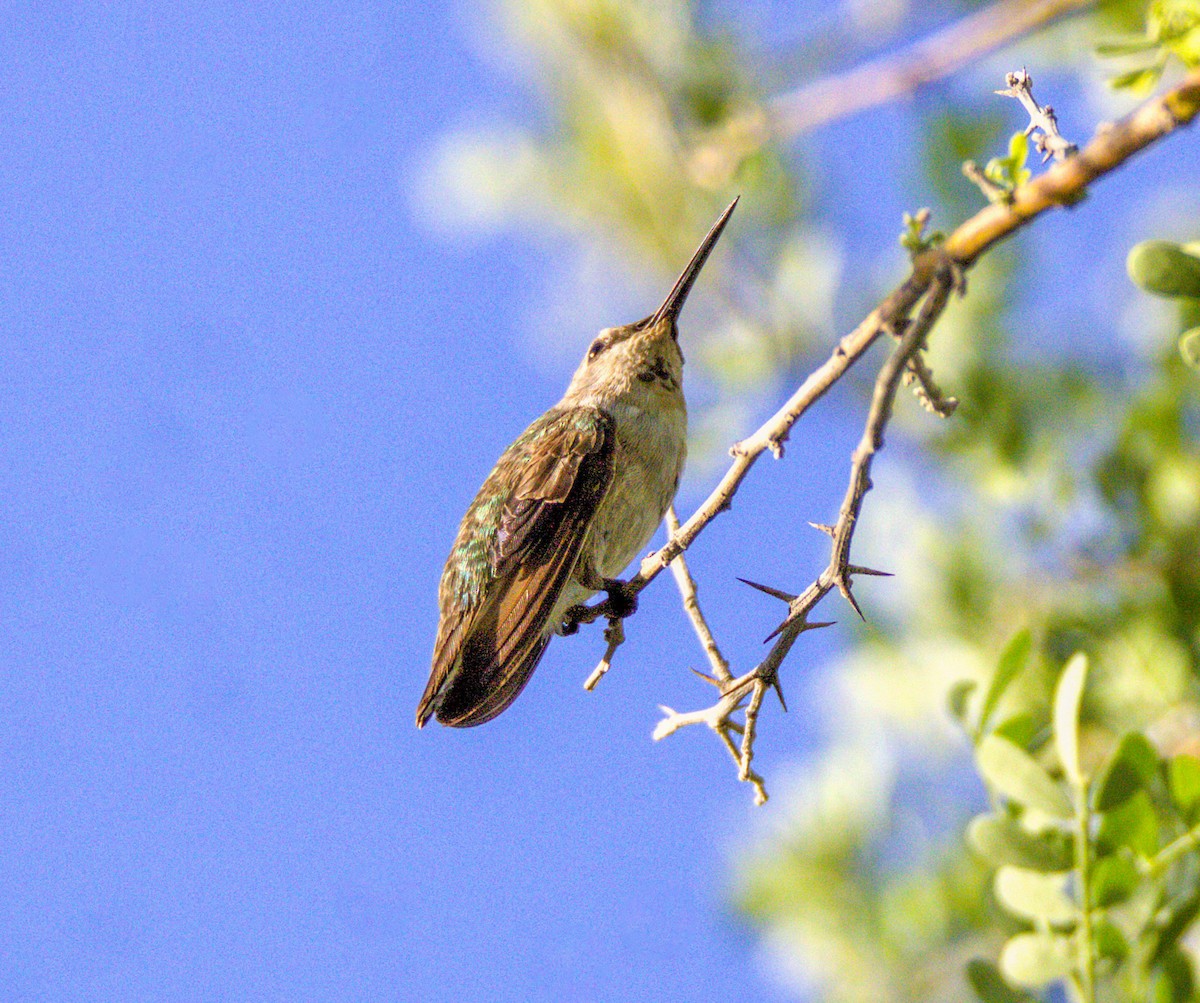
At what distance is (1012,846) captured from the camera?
1632 millimetres

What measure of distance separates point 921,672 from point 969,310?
1054mm

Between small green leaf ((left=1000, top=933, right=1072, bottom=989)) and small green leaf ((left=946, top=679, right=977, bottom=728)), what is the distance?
37 cm

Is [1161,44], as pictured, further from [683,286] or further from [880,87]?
[683,286]

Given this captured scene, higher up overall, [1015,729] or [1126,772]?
[1015,729]

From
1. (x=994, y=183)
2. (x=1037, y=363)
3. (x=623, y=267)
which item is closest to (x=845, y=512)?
(x=994, y=183)

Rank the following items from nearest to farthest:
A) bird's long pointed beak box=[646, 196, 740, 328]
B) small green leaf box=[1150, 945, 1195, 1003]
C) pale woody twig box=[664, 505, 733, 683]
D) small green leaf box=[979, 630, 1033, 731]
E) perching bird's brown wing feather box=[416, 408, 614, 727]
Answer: small green leaf box=[1150, 945, 1195, 1003]
small green leaf box=[979, 630, 1033, 731]
pale woody twig box=[664, 505, 733, 683]
perching bird's brown wing feather box=[416, 408, 614, 727]
bird's long pointed beak box=[646, 196, 740, 328]

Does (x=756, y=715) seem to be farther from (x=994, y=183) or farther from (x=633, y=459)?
(x=633, y=459)

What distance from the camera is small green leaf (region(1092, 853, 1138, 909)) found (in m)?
1.58

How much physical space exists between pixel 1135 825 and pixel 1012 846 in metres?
0.15

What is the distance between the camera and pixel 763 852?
3457 millimetres

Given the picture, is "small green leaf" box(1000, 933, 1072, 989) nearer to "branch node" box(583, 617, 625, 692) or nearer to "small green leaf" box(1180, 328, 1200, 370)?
"small green leaf" box(1180, 328, 1200, 370)

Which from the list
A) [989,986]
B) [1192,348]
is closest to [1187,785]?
[989,986]

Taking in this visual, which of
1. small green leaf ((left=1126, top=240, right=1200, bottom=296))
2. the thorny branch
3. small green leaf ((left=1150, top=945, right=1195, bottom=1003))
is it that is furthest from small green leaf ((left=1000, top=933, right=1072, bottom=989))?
small green leaf ((left=1126, top=240, right=1200, bottom=296))

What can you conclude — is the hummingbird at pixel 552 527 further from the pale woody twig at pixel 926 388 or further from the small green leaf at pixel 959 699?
the pale woody twig at pixel 926 388
